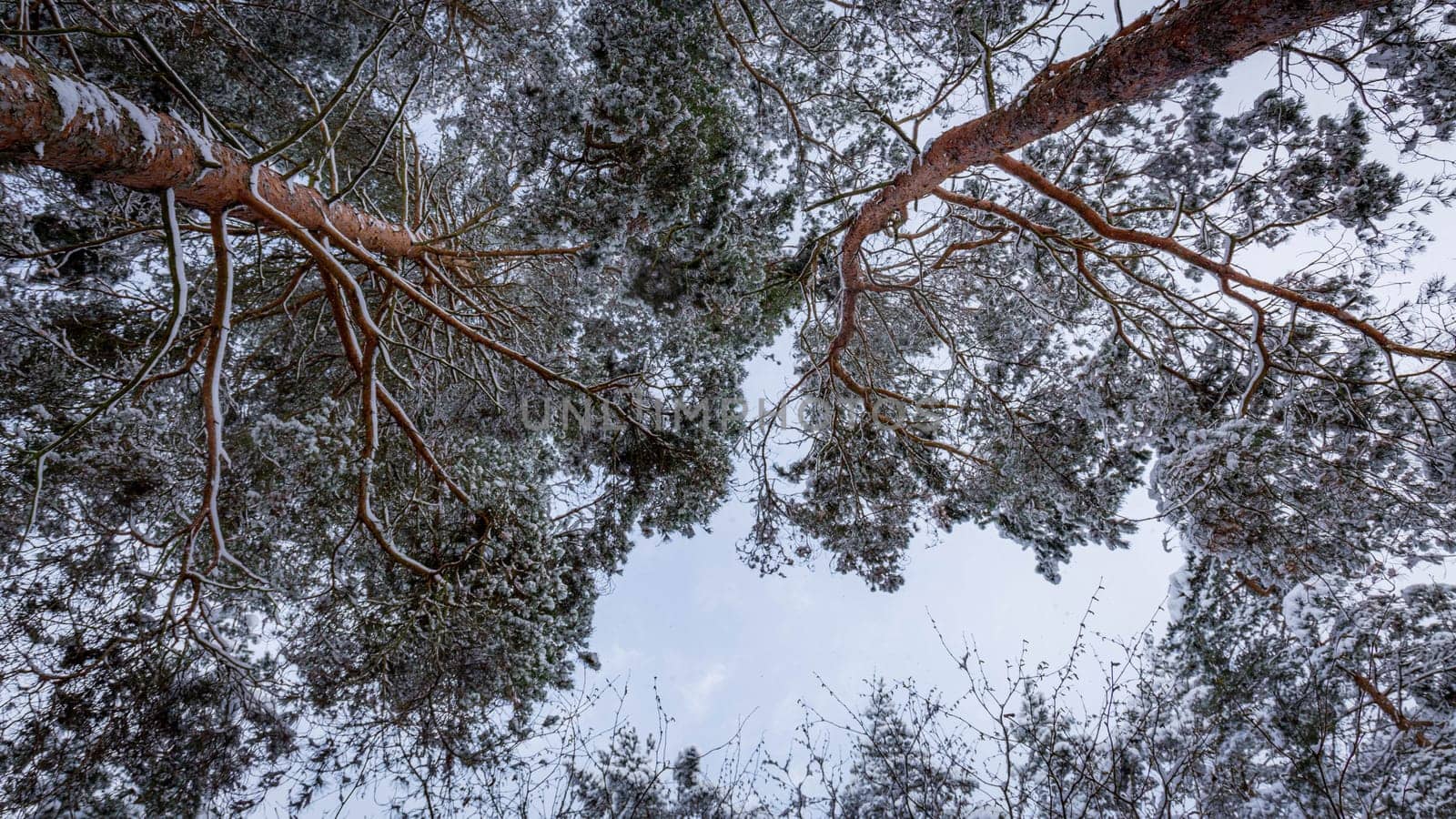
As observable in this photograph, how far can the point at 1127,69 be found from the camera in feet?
8.13

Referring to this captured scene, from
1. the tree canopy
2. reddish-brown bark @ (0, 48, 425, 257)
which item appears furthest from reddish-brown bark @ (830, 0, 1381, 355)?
reddish-brown bark @ (0, 48, 425, 257)

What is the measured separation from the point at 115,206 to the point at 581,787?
5.40m

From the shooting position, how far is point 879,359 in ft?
19.8

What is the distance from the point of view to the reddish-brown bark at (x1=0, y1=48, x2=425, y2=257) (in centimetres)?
172

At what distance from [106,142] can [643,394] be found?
9.92ft

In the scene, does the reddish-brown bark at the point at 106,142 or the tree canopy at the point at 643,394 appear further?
the tree canopy at the point at 643,394

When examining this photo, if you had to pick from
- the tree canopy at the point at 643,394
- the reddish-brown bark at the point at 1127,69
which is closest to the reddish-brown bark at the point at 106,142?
the tree canopy at the point at 643,394

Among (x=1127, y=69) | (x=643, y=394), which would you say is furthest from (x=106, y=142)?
(x=1127, y=69)

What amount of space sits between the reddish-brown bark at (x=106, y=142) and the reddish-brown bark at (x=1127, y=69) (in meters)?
3.44

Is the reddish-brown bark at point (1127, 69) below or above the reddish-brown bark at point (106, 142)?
above

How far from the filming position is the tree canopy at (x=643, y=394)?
2.81 meters

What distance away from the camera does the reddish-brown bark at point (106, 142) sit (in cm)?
172

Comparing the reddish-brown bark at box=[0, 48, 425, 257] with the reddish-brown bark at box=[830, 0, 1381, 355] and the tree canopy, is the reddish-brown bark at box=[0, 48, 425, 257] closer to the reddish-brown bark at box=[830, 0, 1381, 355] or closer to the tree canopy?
the tree canopy

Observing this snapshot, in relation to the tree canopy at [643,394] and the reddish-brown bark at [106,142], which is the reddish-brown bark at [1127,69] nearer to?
the tree canopy at [643,394]
